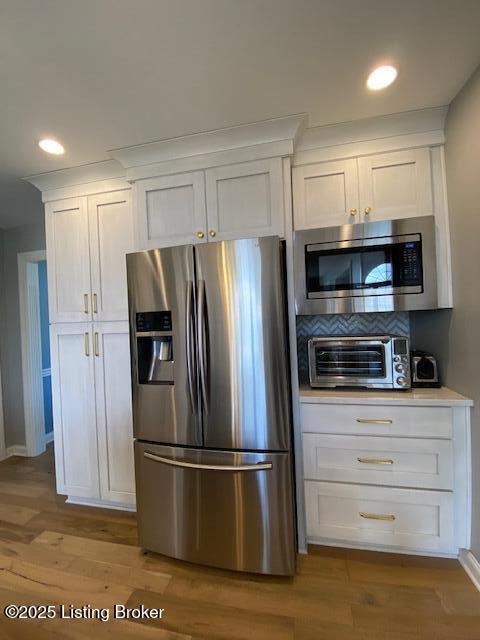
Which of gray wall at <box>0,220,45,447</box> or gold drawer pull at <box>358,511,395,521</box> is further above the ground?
gray wall at <box>0,220,45,447</box>

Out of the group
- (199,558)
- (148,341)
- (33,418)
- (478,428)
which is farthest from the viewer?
(33,418)

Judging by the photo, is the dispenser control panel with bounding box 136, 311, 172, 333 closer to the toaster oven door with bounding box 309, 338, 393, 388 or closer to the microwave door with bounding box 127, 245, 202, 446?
the microwave door with bounding box 127, 245, 202, 446

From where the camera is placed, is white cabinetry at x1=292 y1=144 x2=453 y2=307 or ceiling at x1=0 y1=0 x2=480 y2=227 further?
white cabinetry at x1=292 y1=144 x2=453 y2=307

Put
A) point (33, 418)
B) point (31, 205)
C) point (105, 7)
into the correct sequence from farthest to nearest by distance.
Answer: point (33, 418)
point (31, 205)
point (105, 7)

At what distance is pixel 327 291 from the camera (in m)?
1.76

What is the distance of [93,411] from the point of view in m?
2.16

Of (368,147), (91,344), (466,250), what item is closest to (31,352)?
(91,344)

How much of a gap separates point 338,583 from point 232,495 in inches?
27.7

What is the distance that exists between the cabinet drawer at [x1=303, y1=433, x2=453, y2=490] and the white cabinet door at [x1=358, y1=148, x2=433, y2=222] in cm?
130

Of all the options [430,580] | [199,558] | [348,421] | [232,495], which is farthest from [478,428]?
[199,558]

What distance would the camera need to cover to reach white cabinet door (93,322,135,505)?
209cm

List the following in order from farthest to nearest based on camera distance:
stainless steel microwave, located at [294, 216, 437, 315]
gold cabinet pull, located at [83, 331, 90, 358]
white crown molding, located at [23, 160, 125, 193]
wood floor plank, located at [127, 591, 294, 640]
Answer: gold cabinet pull, located at [83, 331, 90, 358] < white crown molding, located at [23, 160, 125, 193] < stainless steel microwave, located at [294, 216, 437, 315] < wood floor plank, located at [127, 591, 294, 640]

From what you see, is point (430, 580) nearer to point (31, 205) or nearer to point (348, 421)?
point (348, 421)

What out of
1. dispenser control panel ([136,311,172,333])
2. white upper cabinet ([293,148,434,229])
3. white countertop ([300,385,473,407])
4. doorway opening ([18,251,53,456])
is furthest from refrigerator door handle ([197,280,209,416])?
doorway opening ([18,251,53,456])
